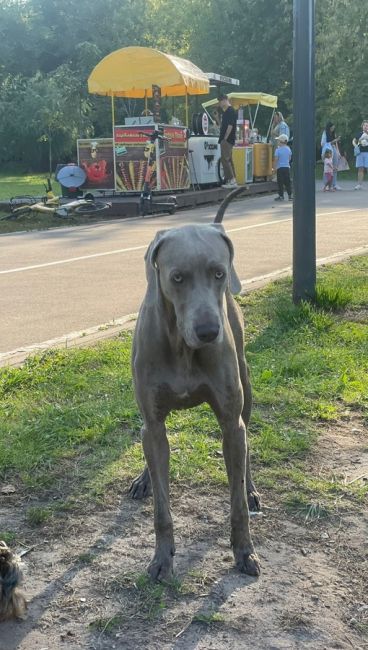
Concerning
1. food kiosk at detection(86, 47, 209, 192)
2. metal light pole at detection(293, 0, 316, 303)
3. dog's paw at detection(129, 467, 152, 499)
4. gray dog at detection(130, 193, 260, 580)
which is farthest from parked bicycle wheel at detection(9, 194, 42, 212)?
gray dog at detection(130, 193, 260, 580)

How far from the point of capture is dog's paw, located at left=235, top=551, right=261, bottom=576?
9.61ft

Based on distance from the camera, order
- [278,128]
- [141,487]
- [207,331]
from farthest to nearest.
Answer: [278,128], [141,487], [207,331]

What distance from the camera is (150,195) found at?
16.9 m

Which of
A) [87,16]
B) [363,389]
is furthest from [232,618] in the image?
[87,16]

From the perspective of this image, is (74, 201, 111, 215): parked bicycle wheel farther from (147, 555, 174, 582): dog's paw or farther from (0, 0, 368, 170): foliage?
(0, 0, 368, 170): foliage

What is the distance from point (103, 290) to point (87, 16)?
170 feet

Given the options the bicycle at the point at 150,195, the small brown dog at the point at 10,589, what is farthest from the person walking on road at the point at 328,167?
the small brown dog at the point at 10,589

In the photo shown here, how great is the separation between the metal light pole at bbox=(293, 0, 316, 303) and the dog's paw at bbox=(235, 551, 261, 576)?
4345 mm

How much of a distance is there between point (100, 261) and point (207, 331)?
8344 millimetres

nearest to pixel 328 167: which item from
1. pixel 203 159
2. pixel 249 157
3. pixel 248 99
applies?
pixel 249 157

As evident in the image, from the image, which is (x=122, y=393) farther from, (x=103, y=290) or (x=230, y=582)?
(x=103, y=290)

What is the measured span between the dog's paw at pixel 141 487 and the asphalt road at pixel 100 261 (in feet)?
9.79

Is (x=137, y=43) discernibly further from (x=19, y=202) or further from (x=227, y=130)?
(x=19, y=202)

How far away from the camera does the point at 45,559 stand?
3059mm
